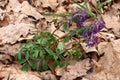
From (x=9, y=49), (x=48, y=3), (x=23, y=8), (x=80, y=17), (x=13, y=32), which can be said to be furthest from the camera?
(x=48, y=3)

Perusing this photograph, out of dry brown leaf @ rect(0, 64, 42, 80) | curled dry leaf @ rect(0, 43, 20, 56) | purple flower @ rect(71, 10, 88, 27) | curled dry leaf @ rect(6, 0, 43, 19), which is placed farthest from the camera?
curled dry leaf @ rect(6, 0, 43, 19)

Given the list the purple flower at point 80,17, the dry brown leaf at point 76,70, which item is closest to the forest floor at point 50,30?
the dry brown leaf at point 76,70

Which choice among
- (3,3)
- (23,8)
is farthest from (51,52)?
(3,3)

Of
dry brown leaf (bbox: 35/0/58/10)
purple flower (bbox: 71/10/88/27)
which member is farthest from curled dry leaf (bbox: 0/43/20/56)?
dry brown leaf (bbox: 35/0/58/10)

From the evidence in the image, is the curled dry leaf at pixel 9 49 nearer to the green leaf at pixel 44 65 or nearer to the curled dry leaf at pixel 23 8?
the green leaf at pixel 44 65

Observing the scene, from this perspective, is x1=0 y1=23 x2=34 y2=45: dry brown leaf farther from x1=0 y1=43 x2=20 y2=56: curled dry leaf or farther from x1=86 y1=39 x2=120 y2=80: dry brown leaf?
x1=86 y1=39 x2=120 y2=80: dry brown leaf

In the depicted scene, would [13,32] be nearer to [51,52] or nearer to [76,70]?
[51,52]
